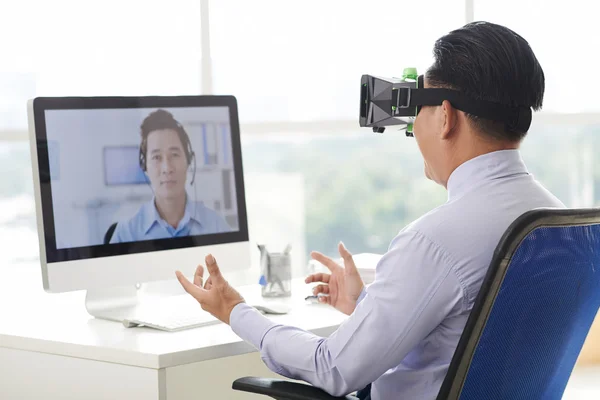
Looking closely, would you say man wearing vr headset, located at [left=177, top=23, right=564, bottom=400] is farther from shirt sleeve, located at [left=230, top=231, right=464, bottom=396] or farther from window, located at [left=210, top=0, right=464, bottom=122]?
window, located at [left=210, top=0, right=464, bottom=122]

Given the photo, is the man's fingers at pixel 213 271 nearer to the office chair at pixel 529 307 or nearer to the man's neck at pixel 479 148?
the office chair at pixel 529 307

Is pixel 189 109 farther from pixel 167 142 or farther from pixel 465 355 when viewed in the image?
pixel 465 355

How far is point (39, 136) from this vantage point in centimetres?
221

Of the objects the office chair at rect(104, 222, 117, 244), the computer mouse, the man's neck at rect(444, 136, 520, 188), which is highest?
the man's neck at rect(444, 136, 520, 188)

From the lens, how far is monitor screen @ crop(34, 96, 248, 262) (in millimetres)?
2221

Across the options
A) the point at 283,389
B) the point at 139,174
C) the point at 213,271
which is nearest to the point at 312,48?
the point at 139,174

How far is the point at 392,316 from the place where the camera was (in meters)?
1.56

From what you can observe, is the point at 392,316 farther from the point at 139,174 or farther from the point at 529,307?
the point at 139,174

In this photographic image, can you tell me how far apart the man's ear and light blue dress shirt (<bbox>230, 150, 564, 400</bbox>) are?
0.24 feet

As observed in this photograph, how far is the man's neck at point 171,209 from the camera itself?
2.38 meters

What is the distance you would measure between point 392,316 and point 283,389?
0.91ft

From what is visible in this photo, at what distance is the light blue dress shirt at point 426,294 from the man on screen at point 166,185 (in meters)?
0.76

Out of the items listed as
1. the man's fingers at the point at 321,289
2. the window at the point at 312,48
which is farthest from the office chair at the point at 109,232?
the window at the point at 312,48

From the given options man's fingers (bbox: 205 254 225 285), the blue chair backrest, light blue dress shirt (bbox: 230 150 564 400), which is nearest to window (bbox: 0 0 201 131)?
man's fingers (bbox: 205 254 225 285)
